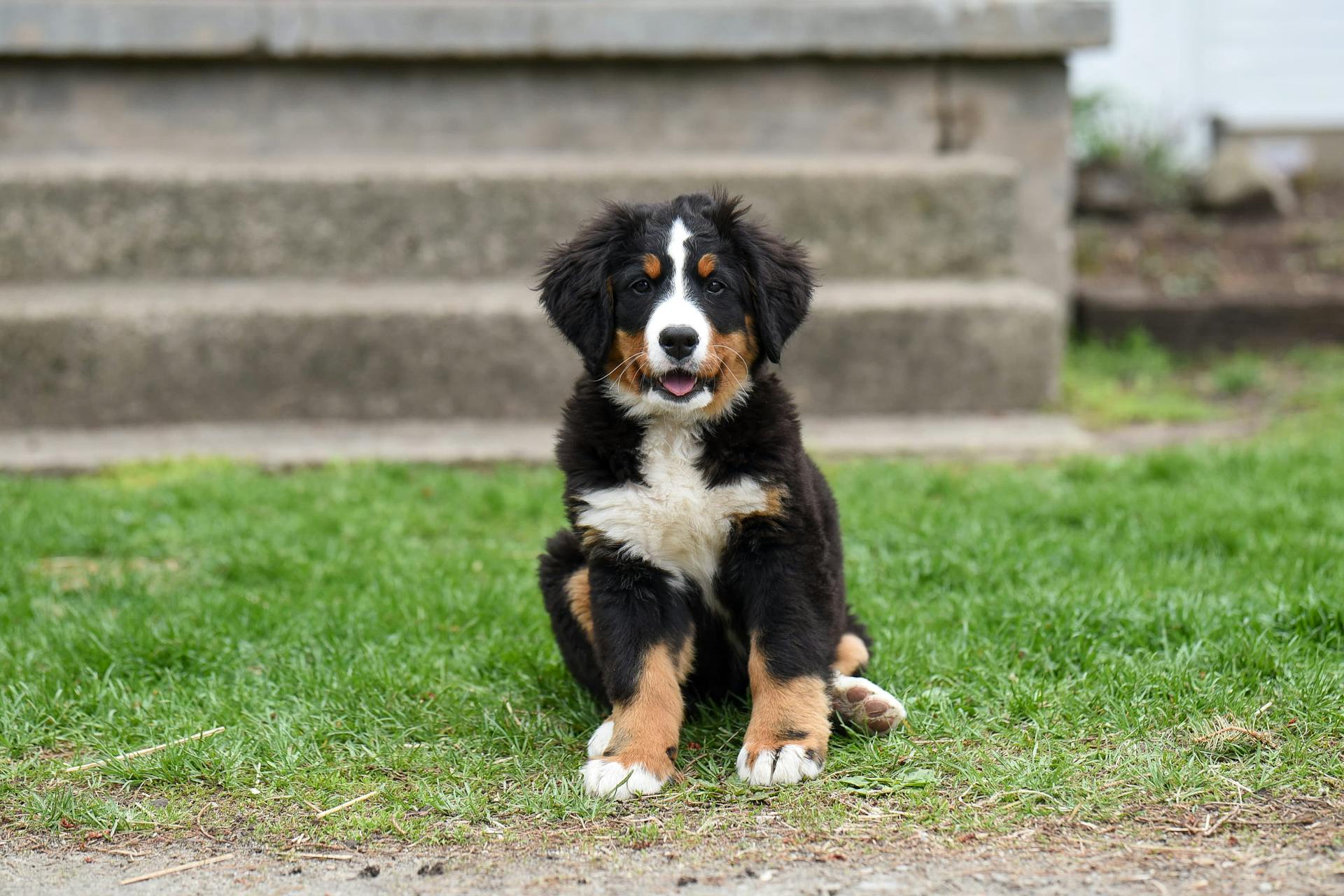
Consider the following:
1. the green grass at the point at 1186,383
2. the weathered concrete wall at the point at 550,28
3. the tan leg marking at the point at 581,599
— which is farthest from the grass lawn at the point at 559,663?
the weathered concrete wall at the point at 550,28

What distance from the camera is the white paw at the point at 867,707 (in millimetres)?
3391

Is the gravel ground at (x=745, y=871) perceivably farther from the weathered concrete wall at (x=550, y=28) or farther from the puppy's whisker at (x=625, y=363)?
the weathered concrete wall at (x=550, y=28)

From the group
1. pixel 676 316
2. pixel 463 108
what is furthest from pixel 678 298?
pixel 463 108

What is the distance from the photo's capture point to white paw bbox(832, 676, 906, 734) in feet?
11.1

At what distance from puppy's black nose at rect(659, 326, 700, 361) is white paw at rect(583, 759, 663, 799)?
969mm

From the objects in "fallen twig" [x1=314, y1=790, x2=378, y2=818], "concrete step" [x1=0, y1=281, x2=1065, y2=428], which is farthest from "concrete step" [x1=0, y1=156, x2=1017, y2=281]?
"fallen twig" [x1=314, y1=790, x2=378, y2=818]

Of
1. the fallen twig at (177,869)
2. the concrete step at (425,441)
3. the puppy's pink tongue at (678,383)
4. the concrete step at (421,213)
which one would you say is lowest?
the fallen twig at (177,869)

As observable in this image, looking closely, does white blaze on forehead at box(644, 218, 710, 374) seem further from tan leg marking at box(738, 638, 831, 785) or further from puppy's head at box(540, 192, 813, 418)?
tan leg marking at box(738, 638, 831, 785)

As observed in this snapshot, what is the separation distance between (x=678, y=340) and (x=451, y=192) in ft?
16.4

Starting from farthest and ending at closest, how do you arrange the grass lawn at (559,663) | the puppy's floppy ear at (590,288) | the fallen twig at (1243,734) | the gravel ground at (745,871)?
the puppy's floppy ear at (590,288)
the fallen twig at (1243,734)
the grass lawn at (559,663)
the gravel ground at (745,871)

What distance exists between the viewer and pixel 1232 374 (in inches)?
345

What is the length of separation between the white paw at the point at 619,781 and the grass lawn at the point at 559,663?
0.03m

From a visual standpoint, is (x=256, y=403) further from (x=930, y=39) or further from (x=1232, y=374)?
(x=1232, y=374)

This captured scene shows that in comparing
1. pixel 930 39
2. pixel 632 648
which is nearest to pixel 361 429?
pixel 930 39
